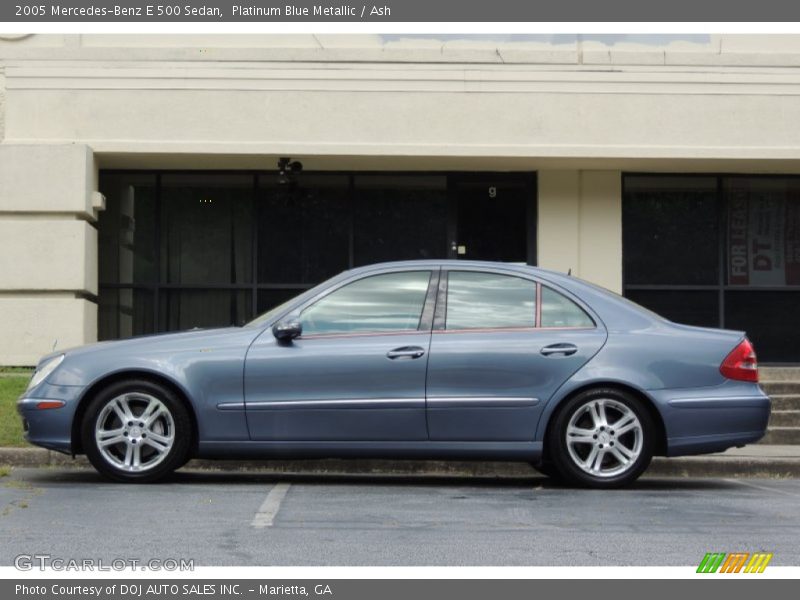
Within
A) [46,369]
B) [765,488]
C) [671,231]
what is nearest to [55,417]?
[46,369]

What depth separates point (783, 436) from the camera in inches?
512

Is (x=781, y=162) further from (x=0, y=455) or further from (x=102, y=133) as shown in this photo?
(x=0, y=455)

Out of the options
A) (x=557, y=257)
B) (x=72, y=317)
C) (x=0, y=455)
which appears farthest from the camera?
(x=557, y=257)

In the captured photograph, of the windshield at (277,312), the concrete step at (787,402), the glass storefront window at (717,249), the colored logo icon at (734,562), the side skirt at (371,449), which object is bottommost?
the colored logo icon at (734,562)

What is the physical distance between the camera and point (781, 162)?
1623 cm

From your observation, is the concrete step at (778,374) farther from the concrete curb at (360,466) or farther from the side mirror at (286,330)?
the side mirror at (286,330)

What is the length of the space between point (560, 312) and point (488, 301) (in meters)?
0.49

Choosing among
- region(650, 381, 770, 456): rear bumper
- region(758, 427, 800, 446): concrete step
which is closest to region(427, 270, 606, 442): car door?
region(650, 381, 770, 456): rear bumper

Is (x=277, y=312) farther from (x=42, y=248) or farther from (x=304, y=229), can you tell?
(x=304, y=229)

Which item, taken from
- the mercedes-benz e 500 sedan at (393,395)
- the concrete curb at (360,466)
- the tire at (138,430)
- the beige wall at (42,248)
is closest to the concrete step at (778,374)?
the concrete curb at (360,466)

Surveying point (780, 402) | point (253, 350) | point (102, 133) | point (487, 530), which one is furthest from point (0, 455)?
point (780, 402)

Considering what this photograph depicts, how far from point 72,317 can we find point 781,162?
26.6 ft

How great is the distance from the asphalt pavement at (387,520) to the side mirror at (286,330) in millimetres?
984

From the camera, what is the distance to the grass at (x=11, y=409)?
439 inches
